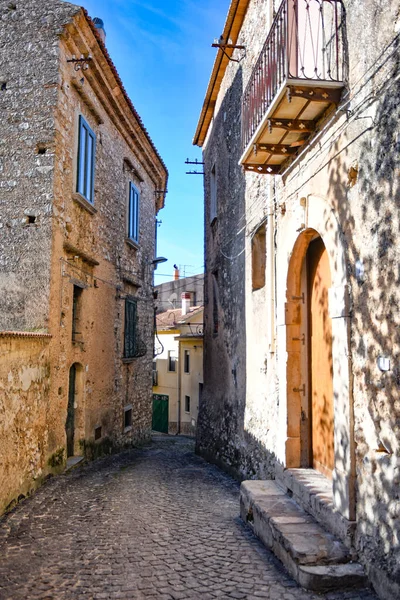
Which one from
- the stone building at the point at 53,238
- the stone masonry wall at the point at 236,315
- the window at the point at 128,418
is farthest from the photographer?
the window at the point at 128,418

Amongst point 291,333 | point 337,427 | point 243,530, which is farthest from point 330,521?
point 291,333

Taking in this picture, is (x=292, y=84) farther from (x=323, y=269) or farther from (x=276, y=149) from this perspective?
(x=323, y=269)

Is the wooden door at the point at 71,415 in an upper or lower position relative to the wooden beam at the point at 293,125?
lower

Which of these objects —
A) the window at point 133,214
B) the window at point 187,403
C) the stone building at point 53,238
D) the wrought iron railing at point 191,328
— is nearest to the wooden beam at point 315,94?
the stone building at point 53,238

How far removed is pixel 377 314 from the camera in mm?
3781

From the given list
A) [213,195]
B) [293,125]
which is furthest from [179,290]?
[293,125]

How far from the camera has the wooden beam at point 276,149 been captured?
5.77 metres

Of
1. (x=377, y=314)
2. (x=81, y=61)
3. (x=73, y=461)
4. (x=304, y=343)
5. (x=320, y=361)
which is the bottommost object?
(x=73, y=461)

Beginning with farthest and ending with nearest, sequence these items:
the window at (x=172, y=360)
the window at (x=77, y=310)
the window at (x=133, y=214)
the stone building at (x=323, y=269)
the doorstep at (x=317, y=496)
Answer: the window at (x=172, y=360) < the window at (x=133, y=214) < the window at (x=77, y=310) < the doorstep at (x=317, y=496) < the stone building at (x=323, y=269)

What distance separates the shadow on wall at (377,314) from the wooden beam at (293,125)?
96cm

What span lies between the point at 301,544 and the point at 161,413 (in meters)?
24.4

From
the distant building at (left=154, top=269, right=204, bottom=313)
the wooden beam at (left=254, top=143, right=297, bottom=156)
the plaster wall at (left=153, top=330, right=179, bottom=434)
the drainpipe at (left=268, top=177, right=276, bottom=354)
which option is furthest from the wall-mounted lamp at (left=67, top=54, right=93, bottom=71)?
the distant building at (left=154, top=269, right=204, bottom=313)

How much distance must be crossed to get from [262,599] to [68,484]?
4.68 metres

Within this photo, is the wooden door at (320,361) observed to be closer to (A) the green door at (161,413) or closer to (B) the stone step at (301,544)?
(B) the stone step at (301,544)
